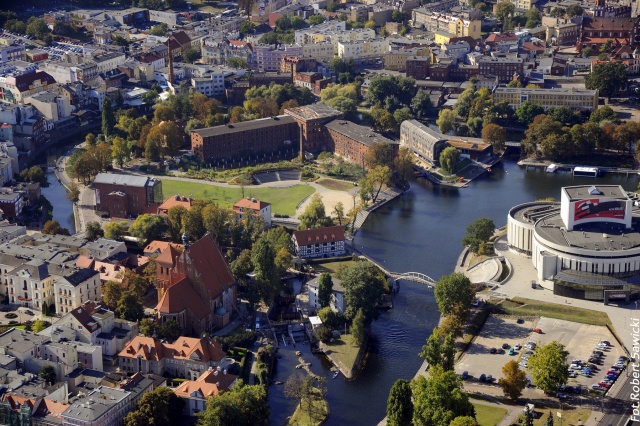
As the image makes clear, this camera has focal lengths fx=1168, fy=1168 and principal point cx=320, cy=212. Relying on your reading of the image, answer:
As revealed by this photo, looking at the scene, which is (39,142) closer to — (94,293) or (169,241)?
(169,241)

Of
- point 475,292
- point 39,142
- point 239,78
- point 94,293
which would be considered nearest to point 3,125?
point 39,142

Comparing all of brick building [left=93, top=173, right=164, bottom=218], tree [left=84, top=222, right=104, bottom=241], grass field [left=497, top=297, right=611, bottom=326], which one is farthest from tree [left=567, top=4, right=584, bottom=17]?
tree [left=84, top=222, right=104, bottom=241]

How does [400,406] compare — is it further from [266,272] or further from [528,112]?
[528,112]

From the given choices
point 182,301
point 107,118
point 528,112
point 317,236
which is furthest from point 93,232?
point 528,112

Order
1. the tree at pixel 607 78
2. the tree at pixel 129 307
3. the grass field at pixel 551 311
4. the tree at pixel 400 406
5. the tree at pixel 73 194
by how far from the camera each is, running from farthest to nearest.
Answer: the tree at pixel 607 78, the tree at pixel 73 194, the grass field at pixel 551 311, the tree at pixel 129 307, the tree at pixel 400 406

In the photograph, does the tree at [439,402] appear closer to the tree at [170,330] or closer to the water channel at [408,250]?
the water channel at [408,250]

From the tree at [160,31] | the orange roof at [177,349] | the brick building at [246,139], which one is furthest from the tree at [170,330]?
the tree at [160,31]
